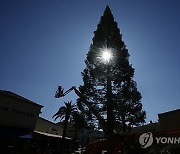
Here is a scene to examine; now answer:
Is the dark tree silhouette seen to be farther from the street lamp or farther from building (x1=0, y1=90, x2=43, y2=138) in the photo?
building (x1=0, y1=90, x2=43, y2=138)

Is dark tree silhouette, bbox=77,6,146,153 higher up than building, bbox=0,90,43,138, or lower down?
higher up

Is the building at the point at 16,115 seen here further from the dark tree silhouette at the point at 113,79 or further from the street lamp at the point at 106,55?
the street lamp at the point at 106,55

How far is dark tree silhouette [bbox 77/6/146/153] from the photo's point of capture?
82.3 ft

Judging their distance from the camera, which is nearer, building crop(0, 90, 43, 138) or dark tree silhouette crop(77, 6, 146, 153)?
building crop(0, 90, 43, 138)

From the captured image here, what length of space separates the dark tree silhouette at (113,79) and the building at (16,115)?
262 inches

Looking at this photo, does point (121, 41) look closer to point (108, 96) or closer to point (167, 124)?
point (108, 96)

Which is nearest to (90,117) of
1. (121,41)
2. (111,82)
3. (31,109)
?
(111,82)

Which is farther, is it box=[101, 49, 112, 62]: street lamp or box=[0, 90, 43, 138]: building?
box=[101, 49, 112, 62]: street lamp

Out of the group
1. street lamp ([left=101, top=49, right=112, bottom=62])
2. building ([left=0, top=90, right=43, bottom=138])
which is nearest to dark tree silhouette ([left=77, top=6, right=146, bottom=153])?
street lamp ([left=101, top=49, right=112, bottom=62])

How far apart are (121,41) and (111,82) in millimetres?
6482

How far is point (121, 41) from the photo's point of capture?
28062 mm

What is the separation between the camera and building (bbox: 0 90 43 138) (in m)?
20.2

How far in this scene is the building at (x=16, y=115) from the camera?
66.3 ft

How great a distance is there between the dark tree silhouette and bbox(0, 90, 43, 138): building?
21.8ft
